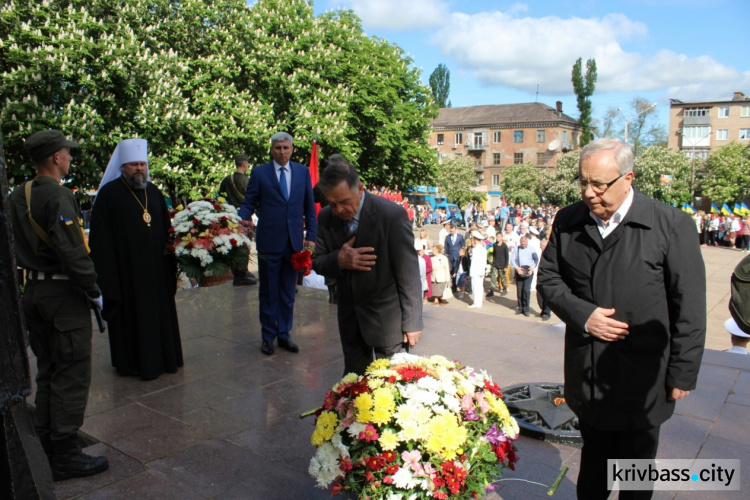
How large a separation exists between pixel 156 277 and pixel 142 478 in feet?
6.86

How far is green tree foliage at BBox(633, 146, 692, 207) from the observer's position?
47.0 metres

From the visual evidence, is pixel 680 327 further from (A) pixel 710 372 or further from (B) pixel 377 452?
(A) pixel 710 372

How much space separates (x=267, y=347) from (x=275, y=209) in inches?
55.8

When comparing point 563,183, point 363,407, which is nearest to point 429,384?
point 363,407

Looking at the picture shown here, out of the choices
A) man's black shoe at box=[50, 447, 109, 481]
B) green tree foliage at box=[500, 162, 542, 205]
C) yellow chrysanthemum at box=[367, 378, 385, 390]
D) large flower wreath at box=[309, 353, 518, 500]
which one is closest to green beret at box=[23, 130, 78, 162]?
man's black shoe at box=[50, 447, 109, 481]

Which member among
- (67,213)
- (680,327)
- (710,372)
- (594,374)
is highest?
(67,213)

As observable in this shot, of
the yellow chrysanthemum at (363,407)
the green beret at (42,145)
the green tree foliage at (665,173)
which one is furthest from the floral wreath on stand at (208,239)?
the green tree foliage at (665,173)

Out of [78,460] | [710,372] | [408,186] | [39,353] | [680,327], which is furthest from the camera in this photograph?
[408,186]

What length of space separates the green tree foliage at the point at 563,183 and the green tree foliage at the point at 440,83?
2711cm

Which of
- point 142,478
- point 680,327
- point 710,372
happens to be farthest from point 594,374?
point 710,372

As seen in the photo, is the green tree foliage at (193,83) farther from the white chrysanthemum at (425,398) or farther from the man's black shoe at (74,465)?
the white chrysanthemum at (425,398)

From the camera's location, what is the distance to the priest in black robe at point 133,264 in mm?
4816

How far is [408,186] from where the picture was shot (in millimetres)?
35500

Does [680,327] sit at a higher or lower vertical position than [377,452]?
higher
